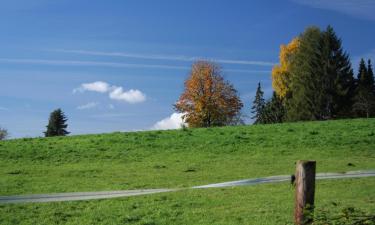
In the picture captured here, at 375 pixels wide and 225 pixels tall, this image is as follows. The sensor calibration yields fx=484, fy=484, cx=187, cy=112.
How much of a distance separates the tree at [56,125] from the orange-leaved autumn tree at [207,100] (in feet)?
132

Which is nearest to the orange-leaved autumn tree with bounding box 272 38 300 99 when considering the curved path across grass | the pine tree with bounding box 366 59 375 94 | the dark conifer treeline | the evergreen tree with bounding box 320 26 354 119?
the dark conifer treeline

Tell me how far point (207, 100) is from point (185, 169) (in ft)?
137

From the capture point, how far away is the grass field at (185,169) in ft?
42.4

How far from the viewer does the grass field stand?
42.4ft

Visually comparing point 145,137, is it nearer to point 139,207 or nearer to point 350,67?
point 139,207

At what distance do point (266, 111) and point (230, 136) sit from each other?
5459 centimetres

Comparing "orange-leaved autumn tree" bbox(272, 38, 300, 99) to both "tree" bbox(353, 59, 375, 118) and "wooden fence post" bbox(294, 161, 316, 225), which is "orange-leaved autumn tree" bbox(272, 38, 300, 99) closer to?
"tree" bbox(353, 59, 375, 118)

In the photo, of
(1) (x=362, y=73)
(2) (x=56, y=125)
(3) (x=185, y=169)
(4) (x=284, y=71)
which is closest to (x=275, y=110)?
(4) (x=284, y=71)

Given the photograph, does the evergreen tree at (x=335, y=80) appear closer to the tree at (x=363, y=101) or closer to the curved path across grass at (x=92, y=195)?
the tree at (x=363, y=101)

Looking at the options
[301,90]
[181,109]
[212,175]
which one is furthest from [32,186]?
[301,90]

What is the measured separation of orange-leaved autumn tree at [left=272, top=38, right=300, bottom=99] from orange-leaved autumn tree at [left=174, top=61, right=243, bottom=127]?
13098 millimetres

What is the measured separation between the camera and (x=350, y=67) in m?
67.9

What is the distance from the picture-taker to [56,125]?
9850 centimetres

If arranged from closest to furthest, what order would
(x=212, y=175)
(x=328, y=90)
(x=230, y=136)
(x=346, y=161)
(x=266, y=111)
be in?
(x=212, y=175), (x=346, y=161), (x=230, y=136), (x=328, y=90), (x=266, y=111)
